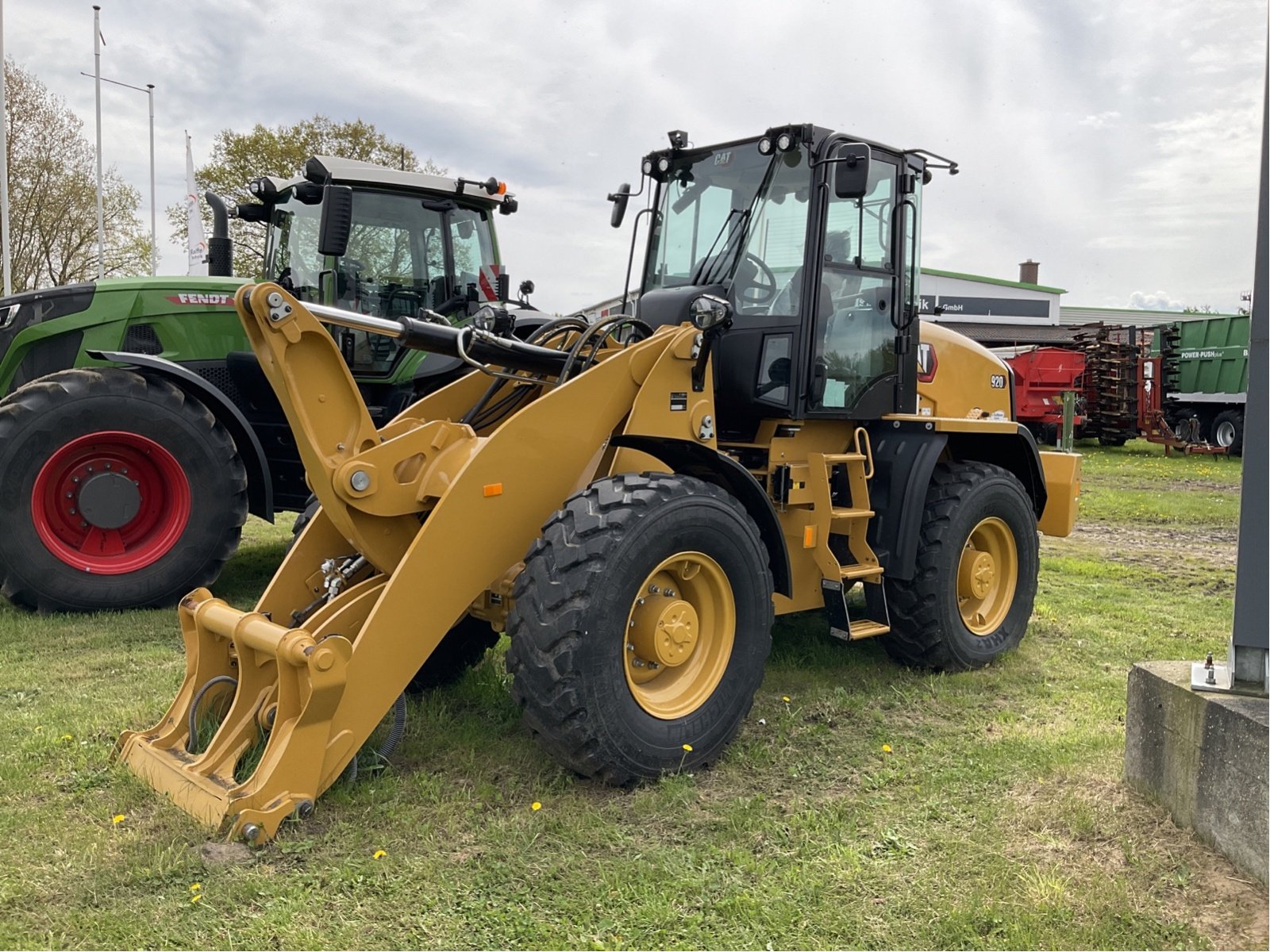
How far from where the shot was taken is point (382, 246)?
7629mm

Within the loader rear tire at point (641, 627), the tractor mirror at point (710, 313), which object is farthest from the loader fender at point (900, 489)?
the tractor mirror at point (710, 313)

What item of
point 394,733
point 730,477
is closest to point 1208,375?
point 730,477

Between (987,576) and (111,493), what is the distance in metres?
5.36

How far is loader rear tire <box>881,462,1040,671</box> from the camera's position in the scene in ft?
16.9

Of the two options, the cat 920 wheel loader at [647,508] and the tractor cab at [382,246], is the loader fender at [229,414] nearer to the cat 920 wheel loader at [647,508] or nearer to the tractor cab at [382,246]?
the tractor cab at [382,246]

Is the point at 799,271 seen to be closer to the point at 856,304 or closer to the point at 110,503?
the point at 856,304

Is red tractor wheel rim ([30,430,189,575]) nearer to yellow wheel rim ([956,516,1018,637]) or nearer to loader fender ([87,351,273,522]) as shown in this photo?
loader fender ([87,351,273,522])

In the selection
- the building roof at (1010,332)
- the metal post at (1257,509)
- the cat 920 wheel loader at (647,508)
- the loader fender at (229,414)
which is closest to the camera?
the metal post at (1257,509)

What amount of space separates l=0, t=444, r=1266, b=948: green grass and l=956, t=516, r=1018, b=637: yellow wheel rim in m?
0.62

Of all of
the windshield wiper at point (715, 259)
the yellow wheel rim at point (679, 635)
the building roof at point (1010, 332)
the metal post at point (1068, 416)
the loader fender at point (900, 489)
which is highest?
the building roof at point (1010, 332)

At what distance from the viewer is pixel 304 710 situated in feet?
10.4

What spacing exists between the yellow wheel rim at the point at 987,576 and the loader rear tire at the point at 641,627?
6.19 feet

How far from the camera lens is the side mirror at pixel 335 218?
20.5 ft

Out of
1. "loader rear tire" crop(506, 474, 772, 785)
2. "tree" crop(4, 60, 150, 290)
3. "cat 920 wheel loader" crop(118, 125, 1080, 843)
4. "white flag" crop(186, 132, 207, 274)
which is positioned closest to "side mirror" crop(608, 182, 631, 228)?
"cat 920 wheel loader" crop(118, 125, 1080, 843)
